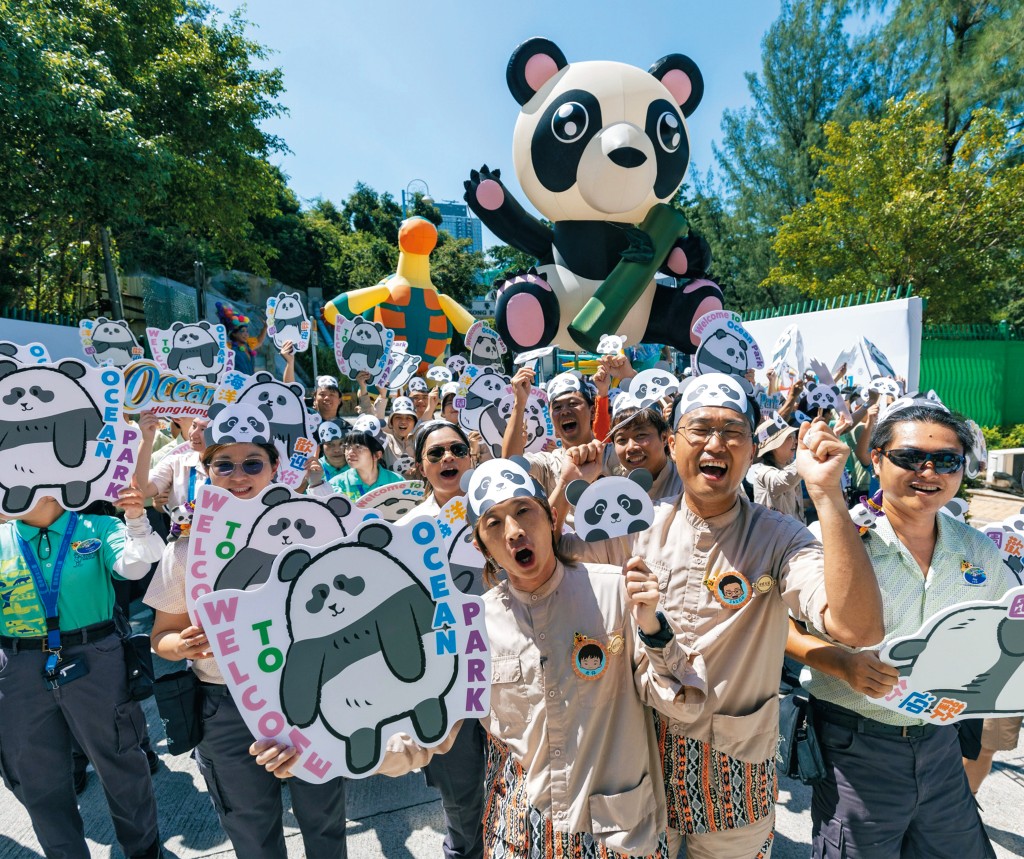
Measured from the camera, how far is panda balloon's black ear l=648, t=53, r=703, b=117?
7.88 meters

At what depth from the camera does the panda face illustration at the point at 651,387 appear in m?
2.92

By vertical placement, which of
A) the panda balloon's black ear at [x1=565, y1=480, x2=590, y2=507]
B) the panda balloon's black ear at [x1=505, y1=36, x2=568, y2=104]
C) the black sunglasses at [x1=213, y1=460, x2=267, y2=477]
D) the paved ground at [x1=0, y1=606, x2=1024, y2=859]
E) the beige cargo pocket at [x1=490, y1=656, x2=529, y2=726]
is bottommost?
the paved ground at [x1=0, y1=606, x2=1024, y2=859]

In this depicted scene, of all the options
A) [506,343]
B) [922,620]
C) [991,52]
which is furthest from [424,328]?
[991,52]

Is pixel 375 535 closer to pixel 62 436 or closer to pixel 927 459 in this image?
pixel 927 459

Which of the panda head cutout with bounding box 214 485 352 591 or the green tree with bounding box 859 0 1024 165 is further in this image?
the green tree with bounding box 859 0 1024 165

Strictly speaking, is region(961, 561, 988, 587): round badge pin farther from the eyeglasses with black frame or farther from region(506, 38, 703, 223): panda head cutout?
region(506, 38, 703, 223): panda head cutout

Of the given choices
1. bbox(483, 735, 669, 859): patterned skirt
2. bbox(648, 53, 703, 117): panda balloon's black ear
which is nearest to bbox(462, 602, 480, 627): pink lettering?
bbox(483, 735, 669, 859): patterned skirt

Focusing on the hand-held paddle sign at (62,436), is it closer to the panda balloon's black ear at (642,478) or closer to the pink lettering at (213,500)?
the pink lettering at (213,500)

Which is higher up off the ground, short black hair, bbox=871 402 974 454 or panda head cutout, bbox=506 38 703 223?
panda head cutout, bbox=506 38 703 223

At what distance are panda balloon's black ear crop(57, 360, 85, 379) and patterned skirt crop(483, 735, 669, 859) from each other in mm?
2365

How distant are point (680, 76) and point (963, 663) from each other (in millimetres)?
8276

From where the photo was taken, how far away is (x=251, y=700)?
1.54 metres

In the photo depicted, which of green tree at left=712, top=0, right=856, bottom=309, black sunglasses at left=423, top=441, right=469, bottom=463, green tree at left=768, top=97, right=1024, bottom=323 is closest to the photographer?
black sunglasses at left=423, top=441, right=469, bottom=463

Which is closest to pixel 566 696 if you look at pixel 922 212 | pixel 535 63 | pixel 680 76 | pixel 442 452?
pixel 442 452
